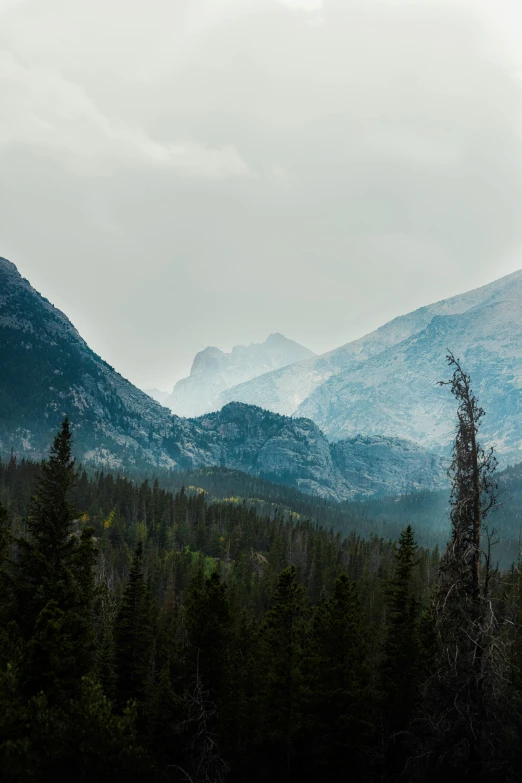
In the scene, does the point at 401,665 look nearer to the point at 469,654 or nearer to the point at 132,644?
the point at 132,644

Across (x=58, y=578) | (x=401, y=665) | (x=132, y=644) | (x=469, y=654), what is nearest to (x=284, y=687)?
(x=401, y=665)

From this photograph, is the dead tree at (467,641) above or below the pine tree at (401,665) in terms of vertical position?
above

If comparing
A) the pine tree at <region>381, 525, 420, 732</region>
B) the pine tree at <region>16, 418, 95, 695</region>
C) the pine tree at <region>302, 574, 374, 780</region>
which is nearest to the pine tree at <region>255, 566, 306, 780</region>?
the pine tree at <region>302, 574, 374, 780</region>

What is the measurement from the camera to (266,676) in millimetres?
40312

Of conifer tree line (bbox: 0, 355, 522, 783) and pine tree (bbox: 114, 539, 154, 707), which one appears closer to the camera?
conifer tree line (bbox: 0, 355, 522, 783)

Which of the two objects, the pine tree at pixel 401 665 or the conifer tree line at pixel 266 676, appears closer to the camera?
the conifer tree line at pixel 266 676

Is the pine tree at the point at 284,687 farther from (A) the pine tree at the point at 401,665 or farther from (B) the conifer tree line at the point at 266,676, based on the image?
(A) the pine tree at the point at 401,665

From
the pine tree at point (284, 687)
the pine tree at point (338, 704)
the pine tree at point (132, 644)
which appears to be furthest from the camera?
the pine tree at point (132, 644)

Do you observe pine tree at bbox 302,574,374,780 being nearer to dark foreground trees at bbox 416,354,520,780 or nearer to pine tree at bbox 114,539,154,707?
dark foreground trees at bbox 416,354,520,780

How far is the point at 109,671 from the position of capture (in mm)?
41406

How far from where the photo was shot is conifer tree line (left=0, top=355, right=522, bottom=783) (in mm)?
20406

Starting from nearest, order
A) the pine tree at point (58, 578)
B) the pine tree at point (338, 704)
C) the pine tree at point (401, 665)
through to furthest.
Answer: the pine tree at point (58, 578) < the pine tree at point (338, 704) < the pine tree at point (401, 665)

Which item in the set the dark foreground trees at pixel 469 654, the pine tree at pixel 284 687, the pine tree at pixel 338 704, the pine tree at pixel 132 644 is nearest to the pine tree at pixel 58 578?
the pine tree at pixel 132 644

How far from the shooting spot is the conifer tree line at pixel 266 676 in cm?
2041
